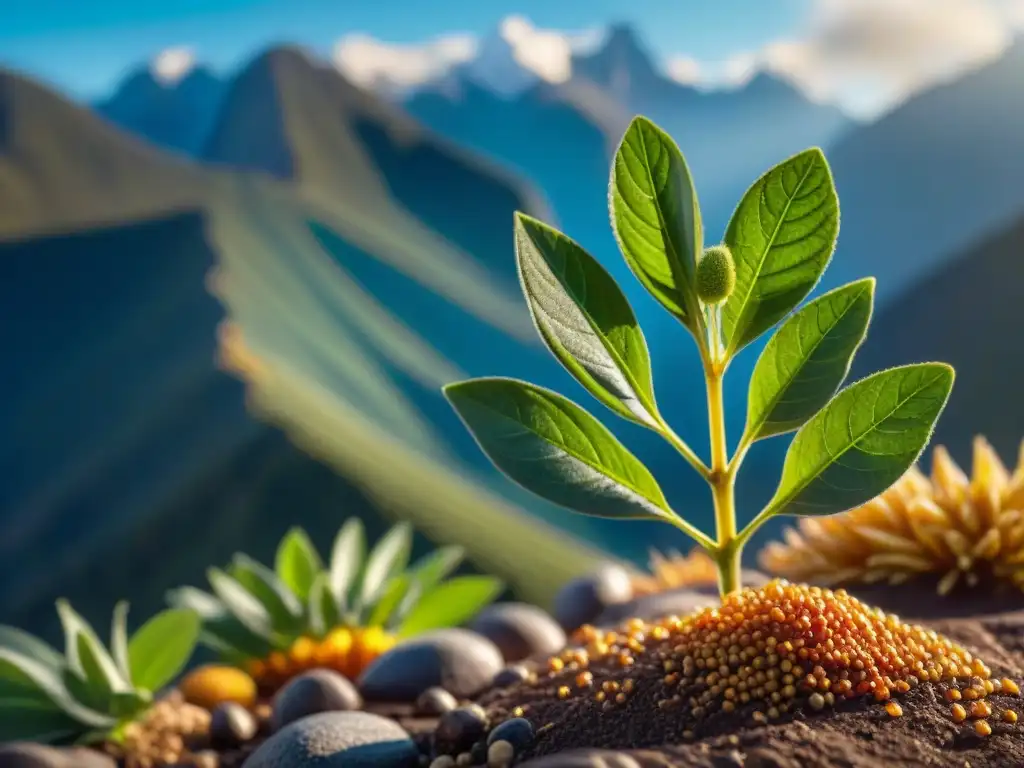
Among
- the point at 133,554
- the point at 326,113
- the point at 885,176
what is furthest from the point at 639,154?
the point at 326,113

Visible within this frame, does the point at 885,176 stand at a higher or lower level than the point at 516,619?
higher

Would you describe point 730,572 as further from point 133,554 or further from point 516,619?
point 133,554

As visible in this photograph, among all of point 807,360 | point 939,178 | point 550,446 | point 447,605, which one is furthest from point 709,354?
point 939,178

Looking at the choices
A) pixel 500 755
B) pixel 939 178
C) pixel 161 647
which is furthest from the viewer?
pixel 939 178

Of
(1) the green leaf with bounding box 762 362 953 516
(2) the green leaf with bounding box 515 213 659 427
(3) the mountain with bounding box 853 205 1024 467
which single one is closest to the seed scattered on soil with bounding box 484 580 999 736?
(1) the green leaf with bounding box 762 362 953 516

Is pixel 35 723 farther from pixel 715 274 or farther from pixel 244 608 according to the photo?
pixel 715 274

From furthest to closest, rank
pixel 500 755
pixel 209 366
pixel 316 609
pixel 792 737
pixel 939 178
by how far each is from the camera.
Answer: pixel 939 178
pixel 209 366
pixel 316 609
pixel 500 755
pixel 792 737

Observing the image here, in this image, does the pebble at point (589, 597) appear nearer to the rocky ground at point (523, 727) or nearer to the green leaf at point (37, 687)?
the rocky ground at point (523, 727)
